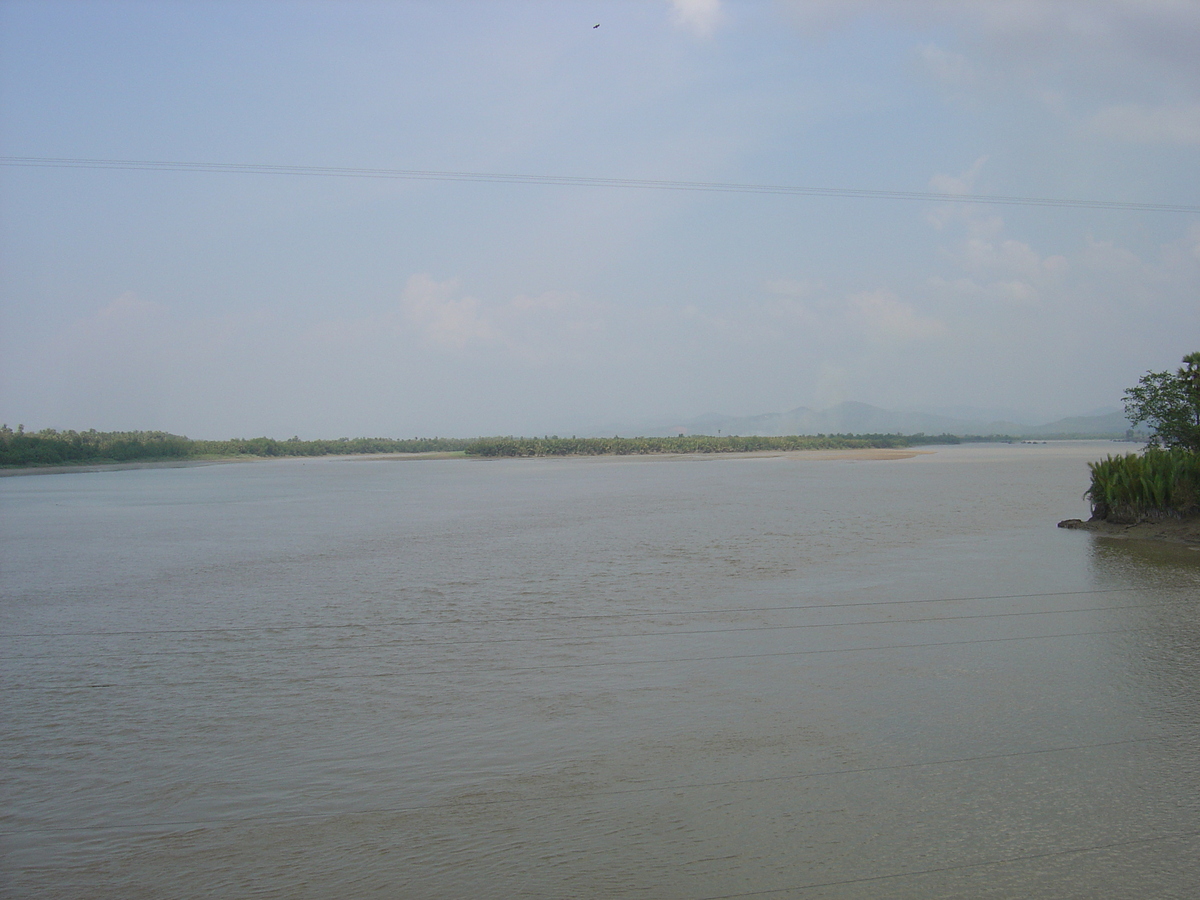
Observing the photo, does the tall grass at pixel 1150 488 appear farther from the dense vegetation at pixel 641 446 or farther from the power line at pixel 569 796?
the dense vegetation at pixel 641 446

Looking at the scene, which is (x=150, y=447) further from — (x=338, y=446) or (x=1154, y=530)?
(x=1154, y=530)

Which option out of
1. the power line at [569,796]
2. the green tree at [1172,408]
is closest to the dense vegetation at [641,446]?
the green tree at [1172,408]

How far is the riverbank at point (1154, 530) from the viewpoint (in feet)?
45.0

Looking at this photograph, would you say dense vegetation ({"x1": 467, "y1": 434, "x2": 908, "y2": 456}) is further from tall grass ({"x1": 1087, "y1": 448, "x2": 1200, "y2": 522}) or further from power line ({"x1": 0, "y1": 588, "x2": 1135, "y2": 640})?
power line ({"x1": 0, "y1": 588, "x2": 1135, "y2": 640})

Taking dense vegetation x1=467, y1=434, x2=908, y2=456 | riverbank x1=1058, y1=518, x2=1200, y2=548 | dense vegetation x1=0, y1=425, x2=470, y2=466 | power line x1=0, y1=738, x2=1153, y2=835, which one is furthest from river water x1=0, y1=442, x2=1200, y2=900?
dense vegetation x1=467, y1=434, x2=908, y2=456

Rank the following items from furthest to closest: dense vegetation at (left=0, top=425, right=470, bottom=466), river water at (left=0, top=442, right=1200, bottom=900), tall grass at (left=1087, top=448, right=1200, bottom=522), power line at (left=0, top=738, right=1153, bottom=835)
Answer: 1. dense vegetation at (left=0, top=425, right=470, bottom=466)
2. tall grass at (left=1087, top=448, right=1200, bottom=522)
3. power line at (left=0, top=738, right=1153, bottom=835)
4. river water at (left=0, top=442, right=1200, bottom=900)

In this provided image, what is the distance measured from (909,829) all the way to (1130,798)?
121cm

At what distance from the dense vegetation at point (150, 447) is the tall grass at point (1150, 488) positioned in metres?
56.1

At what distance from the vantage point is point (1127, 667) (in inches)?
253

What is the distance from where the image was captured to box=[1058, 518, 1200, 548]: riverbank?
13.7m

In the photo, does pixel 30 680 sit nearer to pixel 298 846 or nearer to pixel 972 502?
pixel 298 846

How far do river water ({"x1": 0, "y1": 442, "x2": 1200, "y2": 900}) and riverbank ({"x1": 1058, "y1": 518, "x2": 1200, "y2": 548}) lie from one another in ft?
6.40

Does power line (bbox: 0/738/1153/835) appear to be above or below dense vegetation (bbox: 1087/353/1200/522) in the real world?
below

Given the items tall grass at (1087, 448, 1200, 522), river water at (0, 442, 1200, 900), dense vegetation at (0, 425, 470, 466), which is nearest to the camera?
river water at (0, 442, 1200, 900)
